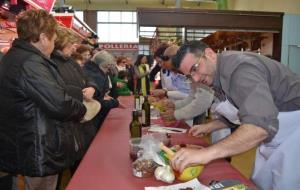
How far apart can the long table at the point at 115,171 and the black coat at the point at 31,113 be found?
11.0 inches

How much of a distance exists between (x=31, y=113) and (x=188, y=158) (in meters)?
1.18

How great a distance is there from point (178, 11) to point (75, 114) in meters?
5.46

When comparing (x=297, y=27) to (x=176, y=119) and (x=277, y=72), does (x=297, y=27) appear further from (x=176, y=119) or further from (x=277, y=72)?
(x=277, y=72)

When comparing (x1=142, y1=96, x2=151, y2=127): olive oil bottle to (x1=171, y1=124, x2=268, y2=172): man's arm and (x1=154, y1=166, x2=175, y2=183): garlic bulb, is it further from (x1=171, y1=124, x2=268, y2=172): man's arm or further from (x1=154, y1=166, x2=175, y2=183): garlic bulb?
(x1=171, y1=124, x2=268, y2=172): man's arm

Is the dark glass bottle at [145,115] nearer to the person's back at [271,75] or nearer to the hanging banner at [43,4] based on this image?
the person's back at [271,75]

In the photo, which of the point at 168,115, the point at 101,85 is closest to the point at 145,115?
the point at 168,115

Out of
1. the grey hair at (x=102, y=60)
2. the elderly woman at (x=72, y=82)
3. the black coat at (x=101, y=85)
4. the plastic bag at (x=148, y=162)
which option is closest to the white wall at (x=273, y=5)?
the grey hair at (x=102, y=60)

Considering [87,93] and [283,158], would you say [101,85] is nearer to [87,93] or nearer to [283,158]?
[87,93]

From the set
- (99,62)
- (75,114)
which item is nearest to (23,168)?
Result: (75,114)

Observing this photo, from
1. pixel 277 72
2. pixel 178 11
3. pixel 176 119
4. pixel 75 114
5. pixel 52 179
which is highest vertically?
pixel 178 11

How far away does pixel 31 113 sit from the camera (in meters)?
2.28

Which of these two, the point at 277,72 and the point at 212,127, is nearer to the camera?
the point at 277,72

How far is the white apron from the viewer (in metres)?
1.80

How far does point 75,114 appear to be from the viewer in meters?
2.43
